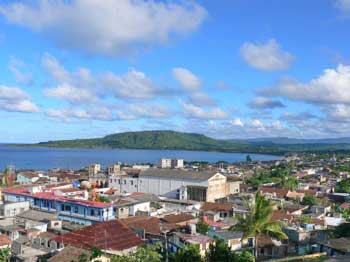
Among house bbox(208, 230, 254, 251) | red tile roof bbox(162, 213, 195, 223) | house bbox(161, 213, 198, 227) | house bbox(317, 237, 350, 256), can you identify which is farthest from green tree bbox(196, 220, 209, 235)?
house bbox(317, 237, 350, 256)

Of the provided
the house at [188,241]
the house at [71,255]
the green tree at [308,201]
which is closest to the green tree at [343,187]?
the green tree at [308,201]

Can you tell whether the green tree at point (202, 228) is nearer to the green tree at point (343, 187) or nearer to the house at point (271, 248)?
the house at point (271, 248)

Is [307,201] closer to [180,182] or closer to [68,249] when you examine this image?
[180,182]

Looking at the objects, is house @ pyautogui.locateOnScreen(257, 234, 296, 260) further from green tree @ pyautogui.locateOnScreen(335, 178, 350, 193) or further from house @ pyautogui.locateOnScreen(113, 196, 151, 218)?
green tree @ pyautogui.locateOnScreen(335, 178, 350, 193)

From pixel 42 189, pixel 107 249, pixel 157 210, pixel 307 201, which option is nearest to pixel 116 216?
pixel 157 210

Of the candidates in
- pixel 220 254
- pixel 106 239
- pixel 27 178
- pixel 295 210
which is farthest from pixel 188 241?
pixel 27 178

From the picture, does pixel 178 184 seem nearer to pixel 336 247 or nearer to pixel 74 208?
pixel 74 208
